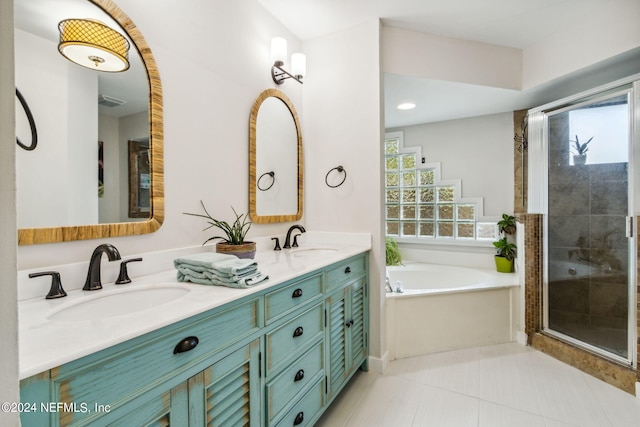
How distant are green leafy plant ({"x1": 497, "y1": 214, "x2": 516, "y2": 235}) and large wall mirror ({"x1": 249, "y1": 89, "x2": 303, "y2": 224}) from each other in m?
2.09

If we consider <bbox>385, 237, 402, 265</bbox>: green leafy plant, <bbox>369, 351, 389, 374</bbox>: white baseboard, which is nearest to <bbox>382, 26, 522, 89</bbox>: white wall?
<bbox>385, 237, 402, 265</bbox>: green leafy plant

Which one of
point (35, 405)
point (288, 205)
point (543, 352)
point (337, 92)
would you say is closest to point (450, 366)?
point (543, 352)

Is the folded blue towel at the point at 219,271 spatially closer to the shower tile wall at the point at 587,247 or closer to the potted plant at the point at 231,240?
the potted plant at the point at 231,240

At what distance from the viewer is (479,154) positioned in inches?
127

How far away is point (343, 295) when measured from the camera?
5.81 feet

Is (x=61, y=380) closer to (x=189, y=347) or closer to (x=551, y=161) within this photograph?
(x=189, y=347)

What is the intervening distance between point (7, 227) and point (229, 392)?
0.79 metres

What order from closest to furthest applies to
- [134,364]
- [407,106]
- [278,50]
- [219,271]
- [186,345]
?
1. [134,364]
2. [186,345]
3. [219,271]
4. [278,50]
5. [407,106]

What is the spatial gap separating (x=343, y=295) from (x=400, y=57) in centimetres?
181

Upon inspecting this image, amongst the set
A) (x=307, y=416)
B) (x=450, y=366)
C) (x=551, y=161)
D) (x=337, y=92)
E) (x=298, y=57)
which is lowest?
(x=450, y=366)

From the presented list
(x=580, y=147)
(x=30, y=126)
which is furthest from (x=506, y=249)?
(x=30, y=126)

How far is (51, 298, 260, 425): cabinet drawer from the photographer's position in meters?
0.62

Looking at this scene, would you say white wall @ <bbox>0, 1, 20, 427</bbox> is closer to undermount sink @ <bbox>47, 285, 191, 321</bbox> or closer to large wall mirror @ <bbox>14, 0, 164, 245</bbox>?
undermount sink @ <bbox>47, 285, 191, 321</bbox>

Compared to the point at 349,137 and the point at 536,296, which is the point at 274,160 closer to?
the point at 349,137
